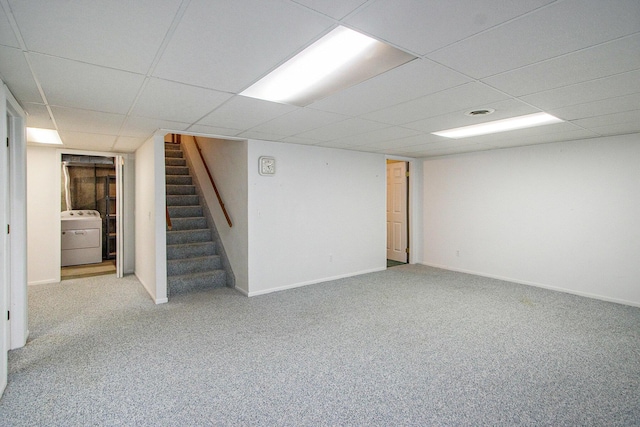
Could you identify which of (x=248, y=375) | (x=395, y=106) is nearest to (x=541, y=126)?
(x=395, y=106)

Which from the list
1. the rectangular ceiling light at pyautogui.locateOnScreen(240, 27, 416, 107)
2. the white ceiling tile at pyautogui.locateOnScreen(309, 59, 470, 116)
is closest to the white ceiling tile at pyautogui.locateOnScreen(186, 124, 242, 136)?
the rectangular ceiling light at pyautogui.locateOnScreen(240, 27, 416, 107)

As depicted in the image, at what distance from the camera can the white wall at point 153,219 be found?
4.18m

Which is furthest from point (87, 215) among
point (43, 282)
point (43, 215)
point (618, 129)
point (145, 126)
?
point (618, 129)

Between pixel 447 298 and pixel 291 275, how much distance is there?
2172 millimetres

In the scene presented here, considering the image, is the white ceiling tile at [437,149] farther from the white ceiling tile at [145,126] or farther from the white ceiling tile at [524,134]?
Answer: the white ceiling tile at [145,126]

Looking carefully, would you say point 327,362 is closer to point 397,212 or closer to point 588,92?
point 588,92

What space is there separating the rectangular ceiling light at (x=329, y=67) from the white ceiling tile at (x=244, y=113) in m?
0.15

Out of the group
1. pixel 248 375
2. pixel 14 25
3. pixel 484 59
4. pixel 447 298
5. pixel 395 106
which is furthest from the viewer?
pixel 447 298

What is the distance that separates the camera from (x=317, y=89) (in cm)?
255

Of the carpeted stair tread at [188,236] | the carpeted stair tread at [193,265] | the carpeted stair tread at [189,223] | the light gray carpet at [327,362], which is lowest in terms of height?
the light gray carpet at [327,362]

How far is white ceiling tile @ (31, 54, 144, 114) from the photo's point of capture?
6.70 feet

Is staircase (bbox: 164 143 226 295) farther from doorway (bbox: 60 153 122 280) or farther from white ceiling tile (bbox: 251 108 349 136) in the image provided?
white ceiling tile (bbox: 251 108 349 136)

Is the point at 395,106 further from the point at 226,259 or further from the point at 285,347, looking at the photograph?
the point at 226,259

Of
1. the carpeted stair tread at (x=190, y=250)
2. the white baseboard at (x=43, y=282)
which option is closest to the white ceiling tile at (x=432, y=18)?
the carpeted stair tread at (x=190, y=250)
